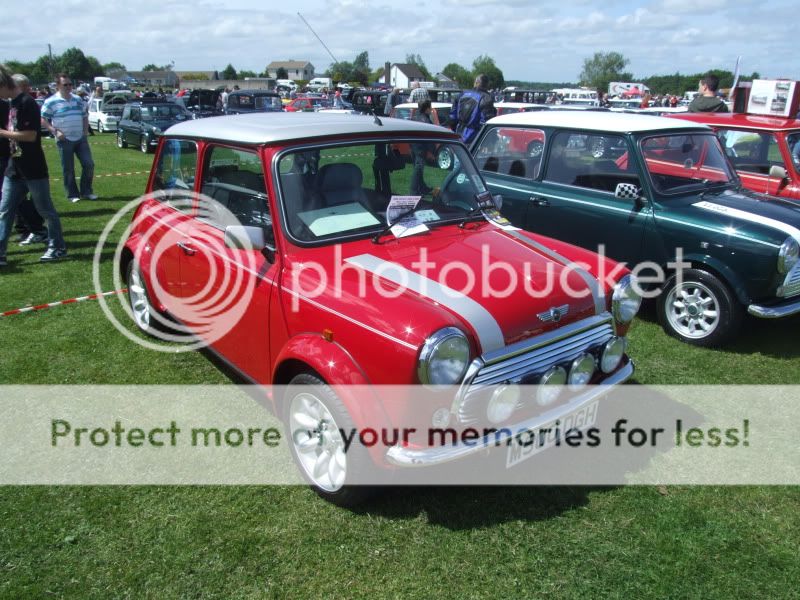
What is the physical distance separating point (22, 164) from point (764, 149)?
8.37 meters

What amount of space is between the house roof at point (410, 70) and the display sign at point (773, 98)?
9381cm

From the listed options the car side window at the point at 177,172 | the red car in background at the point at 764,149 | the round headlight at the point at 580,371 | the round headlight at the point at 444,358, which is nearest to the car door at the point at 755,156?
the red car in background at the point at 764,149

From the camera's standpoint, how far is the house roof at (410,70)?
96738mm

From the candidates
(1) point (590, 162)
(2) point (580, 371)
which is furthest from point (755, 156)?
(2) point (580, 371)

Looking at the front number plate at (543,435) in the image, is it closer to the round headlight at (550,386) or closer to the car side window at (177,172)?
the round headlight at (550,386)

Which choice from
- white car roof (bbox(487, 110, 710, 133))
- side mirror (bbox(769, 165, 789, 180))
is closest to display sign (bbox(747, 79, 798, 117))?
side mirror (bbox(769, 165, 789, 180))

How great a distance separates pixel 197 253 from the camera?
3918 mm

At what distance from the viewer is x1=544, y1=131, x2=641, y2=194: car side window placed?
219 inches

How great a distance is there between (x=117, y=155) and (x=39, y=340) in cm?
1458

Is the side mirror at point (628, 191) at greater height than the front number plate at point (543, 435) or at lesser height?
greater

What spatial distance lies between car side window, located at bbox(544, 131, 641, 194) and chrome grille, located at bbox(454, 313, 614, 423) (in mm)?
2727

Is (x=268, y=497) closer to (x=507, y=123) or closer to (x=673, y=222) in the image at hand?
(x=673, y=222)

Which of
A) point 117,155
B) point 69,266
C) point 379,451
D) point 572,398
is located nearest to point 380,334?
point 379,451

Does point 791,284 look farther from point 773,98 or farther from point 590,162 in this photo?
point 773,98
